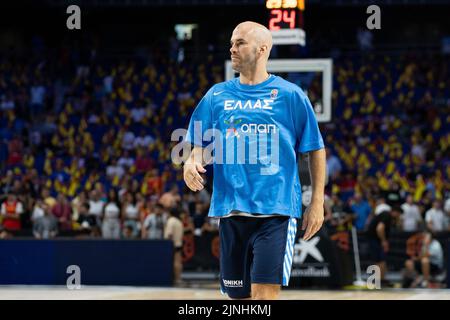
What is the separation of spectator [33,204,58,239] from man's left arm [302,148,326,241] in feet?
54.2

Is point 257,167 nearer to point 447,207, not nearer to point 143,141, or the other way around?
point 447,207

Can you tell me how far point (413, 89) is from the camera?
113ft

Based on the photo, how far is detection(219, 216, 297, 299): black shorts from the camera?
6.48 metres

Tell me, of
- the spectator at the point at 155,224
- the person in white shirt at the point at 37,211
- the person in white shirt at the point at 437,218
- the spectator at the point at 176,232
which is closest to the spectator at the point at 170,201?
the spectator at the point at 155,224

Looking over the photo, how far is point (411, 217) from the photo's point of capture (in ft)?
75.4

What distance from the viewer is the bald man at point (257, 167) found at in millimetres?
6598

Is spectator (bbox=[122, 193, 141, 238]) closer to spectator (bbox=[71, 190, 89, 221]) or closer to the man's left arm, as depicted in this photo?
spectator (bbox=[71, 190, 89, 221])

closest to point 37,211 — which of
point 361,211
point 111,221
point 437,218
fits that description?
point 111,221

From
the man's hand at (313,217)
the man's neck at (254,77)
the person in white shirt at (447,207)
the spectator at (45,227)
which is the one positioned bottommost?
the spectator at (45,227)

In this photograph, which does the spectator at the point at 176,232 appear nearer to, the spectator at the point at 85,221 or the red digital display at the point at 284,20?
the spectator at the point at 85,221

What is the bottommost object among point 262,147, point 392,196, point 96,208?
point 96,208

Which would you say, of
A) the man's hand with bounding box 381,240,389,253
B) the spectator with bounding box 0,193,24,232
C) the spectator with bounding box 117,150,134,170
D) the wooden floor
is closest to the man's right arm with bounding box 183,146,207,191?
the wooden floor

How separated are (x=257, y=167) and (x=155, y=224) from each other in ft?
51.1

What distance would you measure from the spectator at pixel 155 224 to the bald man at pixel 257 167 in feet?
50.3
